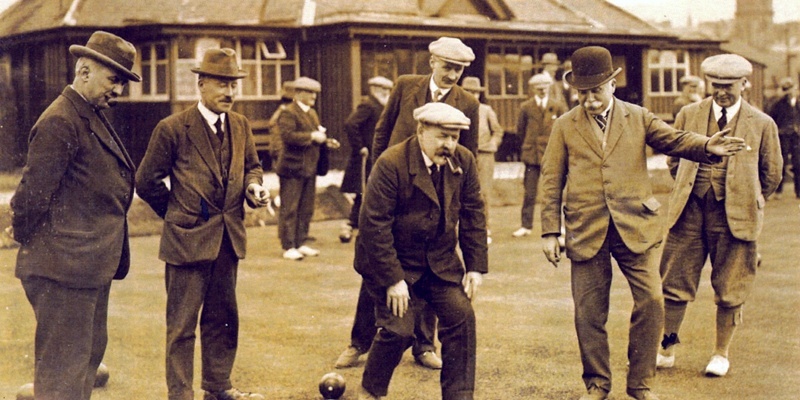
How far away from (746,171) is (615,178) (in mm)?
1320

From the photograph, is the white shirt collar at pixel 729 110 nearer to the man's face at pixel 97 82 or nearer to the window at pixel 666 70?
the man's face at pixel 97 82

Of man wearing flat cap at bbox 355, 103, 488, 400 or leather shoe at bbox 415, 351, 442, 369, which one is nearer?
man wearing flat cap at bbox 355, 103, 488, 400

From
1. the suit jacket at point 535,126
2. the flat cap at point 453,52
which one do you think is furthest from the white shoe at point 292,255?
the flat cap at point 453,52

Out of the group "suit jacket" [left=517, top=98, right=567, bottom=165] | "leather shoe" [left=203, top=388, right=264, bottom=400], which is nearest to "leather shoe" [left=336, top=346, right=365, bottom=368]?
"leather shoe" [left=203, top=388, right=264, bottom=400]

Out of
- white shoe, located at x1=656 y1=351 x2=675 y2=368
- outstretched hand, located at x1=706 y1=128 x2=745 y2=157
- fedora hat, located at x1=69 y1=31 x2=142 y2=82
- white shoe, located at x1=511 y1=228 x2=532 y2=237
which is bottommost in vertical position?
white shoe, located at x1=511 y1=228 x2=532 y2=237

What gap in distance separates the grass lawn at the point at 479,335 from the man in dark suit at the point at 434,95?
156 cm

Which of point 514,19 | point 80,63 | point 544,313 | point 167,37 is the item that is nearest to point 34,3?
point 167,37

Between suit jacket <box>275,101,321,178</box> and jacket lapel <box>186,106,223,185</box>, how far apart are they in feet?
19.0

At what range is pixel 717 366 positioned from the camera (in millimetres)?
6598

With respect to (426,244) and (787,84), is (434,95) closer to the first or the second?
(426,244)

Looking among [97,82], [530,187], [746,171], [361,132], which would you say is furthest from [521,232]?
[97,82]

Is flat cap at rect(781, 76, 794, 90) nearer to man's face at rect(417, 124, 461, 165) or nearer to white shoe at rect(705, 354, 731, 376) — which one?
white shoe at rect(705, 354, 731, 376)

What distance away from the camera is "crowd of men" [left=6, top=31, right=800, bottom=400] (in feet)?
16.4

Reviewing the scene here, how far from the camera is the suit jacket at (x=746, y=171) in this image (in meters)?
6.71
